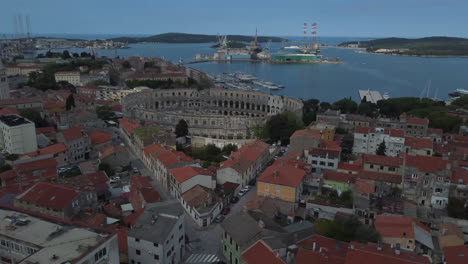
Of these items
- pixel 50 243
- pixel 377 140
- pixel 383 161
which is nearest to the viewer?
pixel 50 243

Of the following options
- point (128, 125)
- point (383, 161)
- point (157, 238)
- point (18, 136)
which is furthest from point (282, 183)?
point (18, 136)

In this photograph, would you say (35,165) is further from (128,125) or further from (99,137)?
(128,125)

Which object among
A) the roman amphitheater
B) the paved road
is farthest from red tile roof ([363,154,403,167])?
the roman amphitheater

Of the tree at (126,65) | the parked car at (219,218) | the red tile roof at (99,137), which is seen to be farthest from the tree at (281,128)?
the tree at (126,65)

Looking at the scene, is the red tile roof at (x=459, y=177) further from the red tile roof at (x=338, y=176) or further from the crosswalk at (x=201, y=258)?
the crosswalk at (x=201, y=258)

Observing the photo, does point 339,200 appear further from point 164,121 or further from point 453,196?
point 164,121

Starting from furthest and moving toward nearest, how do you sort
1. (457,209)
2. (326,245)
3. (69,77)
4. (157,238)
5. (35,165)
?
(69,77) < (35,165) < (457,209) < (326,245) < (157,238)

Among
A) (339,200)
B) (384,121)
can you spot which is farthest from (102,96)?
(339,200)
